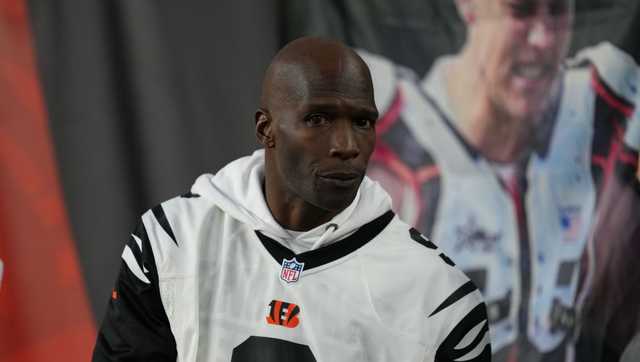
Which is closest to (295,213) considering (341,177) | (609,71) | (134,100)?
(341,177)

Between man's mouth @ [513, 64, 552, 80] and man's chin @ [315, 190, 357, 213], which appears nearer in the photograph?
man's chin @ [315, 190, 357, 213]

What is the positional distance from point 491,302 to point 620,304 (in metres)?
0.31

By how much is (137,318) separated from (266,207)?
0.29 metres

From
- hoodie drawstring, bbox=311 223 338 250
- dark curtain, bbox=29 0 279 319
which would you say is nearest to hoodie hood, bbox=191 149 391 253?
hoodie drawstring, bbox=311 223 338 250

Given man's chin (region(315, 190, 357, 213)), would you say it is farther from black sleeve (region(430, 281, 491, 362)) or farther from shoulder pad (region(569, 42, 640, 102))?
shoulder pad (region(569, 42, 640, 102))

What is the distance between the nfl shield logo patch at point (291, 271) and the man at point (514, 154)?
0.89 m

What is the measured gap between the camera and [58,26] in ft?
7.16

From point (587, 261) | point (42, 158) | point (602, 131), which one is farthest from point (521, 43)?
point (42, 158)

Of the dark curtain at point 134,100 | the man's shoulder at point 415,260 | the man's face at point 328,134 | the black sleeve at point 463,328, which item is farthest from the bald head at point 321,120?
the dark curtain at point 134,100

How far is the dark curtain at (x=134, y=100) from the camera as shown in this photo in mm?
2195

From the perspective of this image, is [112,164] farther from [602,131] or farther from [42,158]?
[602,131]

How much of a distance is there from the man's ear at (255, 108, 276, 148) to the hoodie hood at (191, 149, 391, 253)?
10cm

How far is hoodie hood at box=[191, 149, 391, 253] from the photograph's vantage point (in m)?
1.46

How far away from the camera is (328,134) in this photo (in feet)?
4.44
